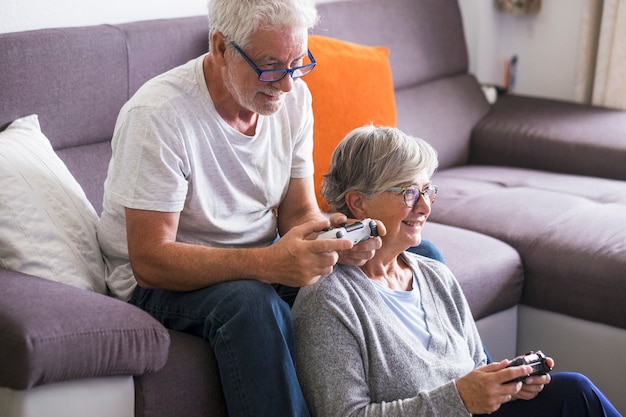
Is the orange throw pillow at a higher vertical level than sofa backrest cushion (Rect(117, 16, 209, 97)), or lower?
lower

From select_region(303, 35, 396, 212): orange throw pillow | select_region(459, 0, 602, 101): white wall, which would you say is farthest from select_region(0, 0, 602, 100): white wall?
select_region(303, 35, 396, 212): orange throw pillow

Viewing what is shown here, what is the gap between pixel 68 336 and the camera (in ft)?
5.52

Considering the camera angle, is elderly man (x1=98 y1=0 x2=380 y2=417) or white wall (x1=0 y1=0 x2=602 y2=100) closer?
elderly man (x1=98 y1=0 x2=380 y2=417)

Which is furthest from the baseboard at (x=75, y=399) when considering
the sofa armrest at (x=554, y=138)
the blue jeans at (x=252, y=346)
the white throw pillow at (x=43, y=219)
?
the sofa armrest at (x=554, y=138)

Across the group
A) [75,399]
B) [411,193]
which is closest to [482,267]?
[411,193]

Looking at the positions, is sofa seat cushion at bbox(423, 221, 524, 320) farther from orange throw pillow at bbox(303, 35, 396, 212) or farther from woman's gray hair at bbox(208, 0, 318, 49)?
woman's gray hair at bbox(208, 0, 318, 49)

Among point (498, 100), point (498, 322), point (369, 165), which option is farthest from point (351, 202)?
point (498, 100)

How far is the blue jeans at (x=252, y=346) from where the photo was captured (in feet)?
5.91

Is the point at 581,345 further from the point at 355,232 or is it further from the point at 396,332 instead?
the point at 355,232

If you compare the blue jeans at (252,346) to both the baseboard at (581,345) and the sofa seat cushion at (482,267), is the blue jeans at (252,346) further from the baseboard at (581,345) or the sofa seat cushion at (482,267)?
the baseboard at (581,345)

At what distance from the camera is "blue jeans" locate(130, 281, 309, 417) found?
180 cm

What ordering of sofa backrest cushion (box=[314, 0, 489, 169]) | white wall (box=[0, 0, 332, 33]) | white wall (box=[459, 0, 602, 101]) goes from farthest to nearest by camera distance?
white wall (box=[459, 0, 602, 101]) < sofa backrest cushion (box=[314, 0, 489, 169]) < white wall (box=[0, 0, 332, 33])

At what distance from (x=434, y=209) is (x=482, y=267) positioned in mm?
459

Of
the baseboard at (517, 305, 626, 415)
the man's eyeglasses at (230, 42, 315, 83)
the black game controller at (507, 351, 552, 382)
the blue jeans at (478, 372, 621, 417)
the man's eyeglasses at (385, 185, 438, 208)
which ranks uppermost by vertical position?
the man's eyeglasses at (230, 42, 315, 83)
